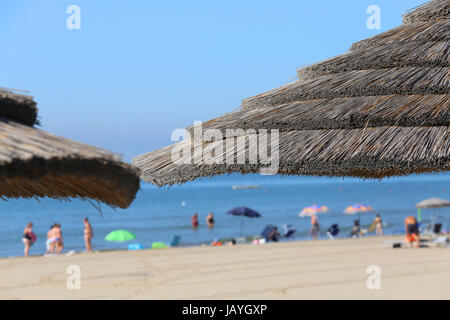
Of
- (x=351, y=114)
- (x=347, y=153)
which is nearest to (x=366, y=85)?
(x=351, y=114)

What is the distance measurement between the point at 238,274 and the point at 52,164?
11.5 meters

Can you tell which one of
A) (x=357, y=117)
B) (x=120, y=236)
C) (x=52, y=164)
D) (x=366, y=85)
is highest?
(x=366, y=85)

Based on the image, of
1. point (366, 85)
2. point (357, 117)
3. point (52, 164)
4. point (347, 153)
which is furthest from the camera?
point (366, 85)

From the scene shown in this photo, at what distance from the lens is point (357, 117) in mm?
5148

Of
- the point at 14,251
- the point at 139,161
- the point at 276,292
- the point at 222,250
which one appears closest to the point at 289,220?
the point at 14,251

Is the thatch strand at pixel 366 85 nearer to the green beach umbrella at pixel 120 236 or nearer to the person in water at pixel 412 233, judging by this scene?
the person in water at pixel 412 233

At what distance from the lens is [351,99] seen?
17.7 ft

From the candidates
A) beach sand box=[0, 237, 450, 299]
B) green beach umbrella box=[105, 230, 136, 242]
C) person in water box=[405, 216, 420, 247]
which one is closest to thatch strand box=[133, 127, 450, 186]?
beach sand box=[0, 237, 450, 299]

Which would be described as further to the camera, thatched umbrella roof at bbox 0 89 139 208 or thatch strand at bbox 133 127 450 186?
thatch strand at bbox 133 127 450 186

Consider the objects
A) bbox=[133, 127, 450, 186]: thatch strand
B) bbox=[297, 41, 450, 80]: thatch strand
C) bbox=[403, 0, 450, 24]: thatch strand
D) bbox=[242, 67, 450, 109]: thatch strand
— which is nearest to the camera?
bbox=[133, 127, 450, 186]: thatch strand

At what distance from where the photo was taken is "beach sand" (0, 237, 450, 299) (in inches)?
460

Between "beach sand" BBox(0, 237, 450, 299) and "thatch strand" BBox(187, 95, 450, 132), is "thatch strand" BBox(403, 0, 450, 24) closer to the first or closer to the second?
"thatch strand" BBox(187, 95, 450, 132)

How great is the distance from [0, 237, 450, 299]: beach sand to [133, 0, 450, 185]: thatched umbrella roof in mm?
6030

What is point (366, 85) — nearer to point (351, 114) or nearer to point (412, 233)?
point (351, 114)
